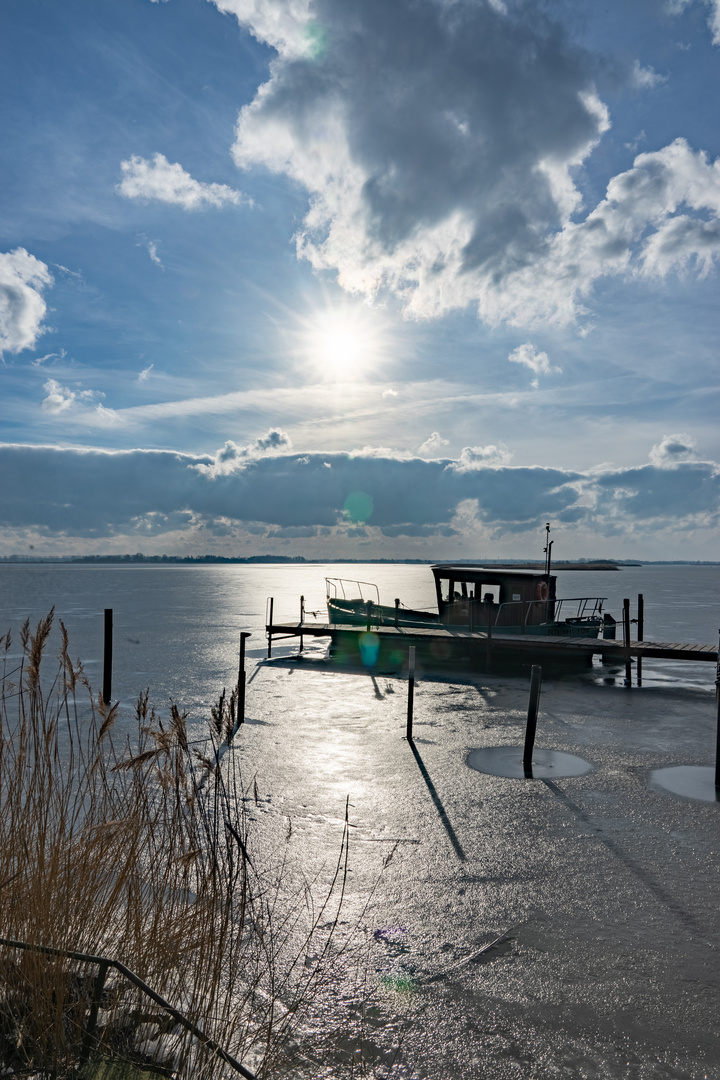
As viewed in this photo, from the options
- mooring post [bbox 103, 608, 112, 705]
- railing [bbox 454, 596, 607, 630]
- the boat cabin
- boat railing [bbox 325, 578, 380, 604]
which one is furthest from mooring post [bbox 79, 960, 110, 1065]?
boat railing [bbox 325, 578, 380, 604]

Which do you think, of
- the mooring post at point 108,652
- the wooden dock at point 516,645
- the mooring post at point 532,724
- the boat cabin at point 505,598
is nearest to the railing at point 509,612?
the boat cabin at point 505,598

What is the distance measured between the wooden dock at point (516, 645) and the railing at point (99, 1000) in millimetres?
22902

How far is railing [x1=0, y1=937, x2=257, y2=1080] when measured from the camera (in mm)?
3229

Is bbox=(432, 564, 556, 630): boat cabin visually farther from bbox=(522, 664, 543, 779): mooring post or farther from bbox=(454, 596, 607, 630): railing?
bbox=(522, 664, 543, 779): mooring post

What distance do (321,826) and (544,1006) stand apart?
4.55 meters

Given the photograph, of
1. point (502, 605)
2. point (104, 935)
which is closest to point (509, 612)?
point (502, 605)

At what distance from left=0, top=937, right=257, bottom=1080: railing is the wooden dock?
902 inches

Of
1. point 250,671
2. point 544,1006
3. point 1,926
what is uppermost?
point 1,926

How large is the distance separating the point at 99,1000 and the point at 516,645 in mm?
23602

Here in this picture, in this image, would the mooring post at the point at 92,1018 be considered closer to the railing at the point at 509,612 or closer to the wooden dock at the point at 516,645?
the wooden dock at the point at 516,645

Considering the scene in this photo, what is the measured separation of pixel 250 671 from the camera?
89.4ft

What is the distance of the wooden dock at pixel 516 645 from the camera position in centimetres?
2396

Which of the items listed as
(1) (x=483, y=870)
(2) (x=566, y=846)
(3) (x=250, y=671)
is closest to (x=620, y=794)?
(2) (x=566, y=846)

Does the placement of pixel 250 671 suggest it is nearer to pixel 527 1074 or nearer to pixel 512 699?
pixel 512 699
